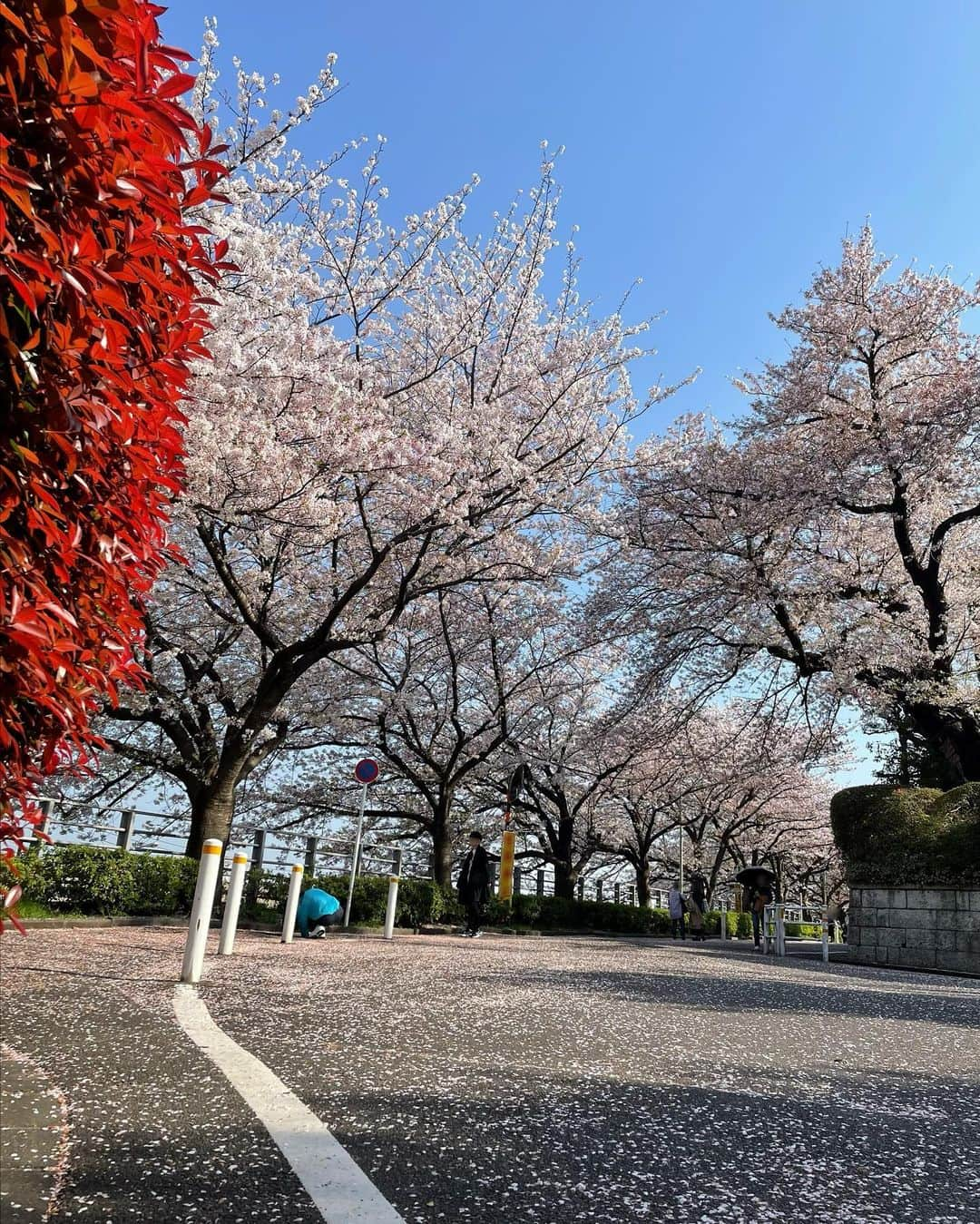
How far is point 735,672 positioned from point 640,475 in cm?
432

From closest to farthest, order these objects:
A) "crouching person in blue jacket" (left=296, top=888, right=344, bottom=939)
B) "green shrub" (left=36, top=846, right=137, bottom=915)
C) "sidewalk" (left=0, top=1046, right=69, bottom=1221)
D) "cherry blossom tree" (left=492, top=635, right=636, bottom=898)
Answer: "sidewalk" (left=0, top=1046, right=69, bottom=1221), "green shrub" (left=36, top=846, right=137, bottom=915), "crouching person in blue jacket" (left=296, top=888, right=344, bottom=939), "cherry blossom tree" (left=492, top=635, right=636, bottom=898)

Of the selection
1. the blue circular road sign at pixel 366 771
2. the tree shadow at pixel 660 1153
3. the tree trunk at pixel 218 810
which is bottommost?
the tree shadow at pixel 660 1153

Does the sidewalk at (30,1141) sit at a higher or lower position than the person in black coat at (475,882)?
lower

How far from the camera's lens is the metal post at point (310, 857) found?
15637mm

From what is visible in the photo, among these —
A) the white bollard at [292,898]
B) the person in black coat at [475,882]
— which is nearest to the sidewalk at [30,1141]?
the white bollard at [292,898]

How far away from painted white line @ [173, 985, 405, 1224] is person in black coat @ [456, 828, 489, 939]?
1129 cm

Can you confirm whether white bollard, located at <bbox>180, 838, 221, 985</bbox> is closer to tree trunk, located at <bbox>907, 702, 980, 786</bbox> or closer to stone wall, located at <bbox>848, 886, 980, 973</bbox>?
stone wall, located at <bbox>848, 886, 980, 973</bbox>

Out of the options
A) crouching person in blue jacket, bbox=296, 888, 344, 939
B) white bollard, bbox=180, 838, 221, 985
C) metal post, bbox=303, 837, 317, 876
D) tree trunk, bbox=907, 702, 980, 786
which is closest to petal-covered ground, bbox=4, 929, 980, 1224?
white bollard, bbox=180, 838, 221, 985

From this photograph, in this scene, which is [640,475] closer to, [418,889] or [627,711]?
[627,711]

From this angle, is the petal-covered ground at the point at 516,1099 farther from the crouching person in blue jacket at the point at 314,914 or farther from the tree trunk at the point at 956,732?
the tree trunk at the point at 956,732

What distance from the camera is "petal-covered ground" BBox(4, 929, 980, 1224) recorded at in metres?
2.14

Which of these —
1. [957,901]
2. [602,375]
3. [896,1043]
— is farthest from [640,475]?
[896,1043]

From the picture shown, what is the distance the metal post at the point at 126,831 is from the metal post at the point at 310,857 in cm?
353

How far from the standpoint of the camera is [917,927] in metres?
13.8
